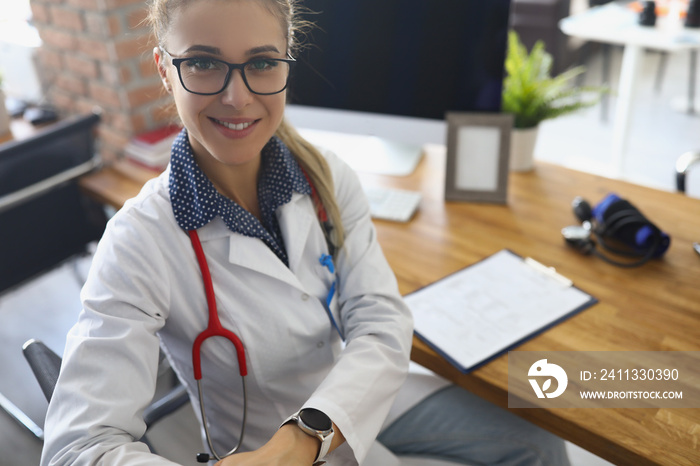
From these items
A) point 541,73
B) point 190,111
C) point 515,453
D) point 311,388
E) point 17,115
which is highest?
point 190,111

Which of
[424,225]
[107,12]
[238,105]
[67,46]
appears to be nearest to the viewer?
[238,105]

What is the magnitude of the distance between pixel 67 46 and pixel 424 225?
1.29m

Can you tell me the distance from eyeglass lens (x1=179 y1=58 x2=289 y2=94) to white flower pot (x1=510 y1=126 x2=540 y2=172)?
0.85 meters

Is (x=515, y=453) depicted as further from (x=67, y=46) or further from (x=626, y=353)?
(x=67, y=46)

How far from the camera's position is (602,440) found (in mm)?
938

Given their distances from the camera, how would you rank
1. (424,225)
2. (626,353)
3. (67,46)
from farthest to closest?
1. (67,46)
2. (424,225)
3. (626,353)

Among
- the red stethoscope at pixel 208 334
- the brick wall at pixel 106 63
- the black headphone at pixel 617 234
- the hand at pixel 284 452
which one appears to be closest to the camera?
the hand at pixel 284 452

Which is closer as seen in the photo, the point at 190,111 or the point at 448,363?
the point at 190,111

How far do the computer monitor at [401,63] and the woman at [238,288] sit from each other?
0.53 metres

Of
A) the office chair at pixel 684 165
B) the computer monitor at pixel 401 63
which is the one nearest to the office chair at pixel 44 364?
the computer monitor at pixel 401 63

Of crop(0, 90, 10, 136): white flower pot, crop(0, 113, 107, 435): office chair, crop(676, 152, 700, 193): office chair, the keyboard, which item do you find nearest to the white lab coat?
the keyboard

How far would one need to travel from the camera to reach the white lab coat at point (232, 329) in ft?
2.74

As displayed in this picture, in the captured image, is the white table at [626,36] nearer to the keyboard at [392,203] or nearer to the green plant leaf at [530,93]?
the green plant leaf at [530,93]

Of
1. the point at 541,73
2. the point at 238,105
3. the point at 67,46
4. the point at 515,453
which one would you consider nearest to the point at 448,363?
the point at 515,453
